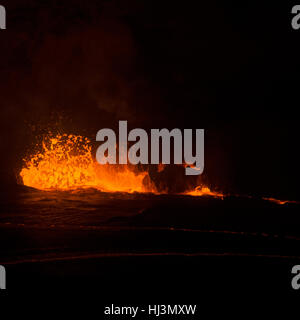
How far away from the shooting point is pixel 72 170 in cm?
1472

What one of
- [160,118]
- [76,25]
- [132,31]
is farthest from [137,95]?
[76,25]

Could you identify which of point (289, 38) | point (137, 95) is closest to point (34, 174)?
point (137, 95)

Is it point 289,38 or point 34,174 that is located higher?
point 289,38

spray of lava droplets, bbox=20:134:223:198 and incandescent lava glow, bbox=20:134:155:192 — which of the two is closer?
spray of lava droplets, bbox=20:134:223:198

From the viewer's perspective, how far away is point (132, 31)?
11.8 meters

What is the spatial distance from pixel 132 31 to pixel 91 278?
30.3ft

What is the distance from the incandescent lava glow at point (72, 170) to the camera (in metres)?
13.1

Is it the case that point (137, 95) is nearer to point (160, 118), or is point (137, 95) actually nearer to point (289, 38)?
point (160, 118)

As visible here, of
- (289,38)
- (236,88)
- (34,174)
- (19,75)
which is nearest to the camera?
(289,38)

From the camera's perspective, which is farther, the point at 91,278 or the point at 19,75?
the point at 19,75

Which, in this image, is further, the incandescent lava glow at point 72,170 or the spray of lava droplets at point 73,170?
the incandescent lava glow at point 72,170

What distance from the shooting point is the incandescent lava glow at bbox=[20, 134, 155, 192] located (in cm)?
1312
